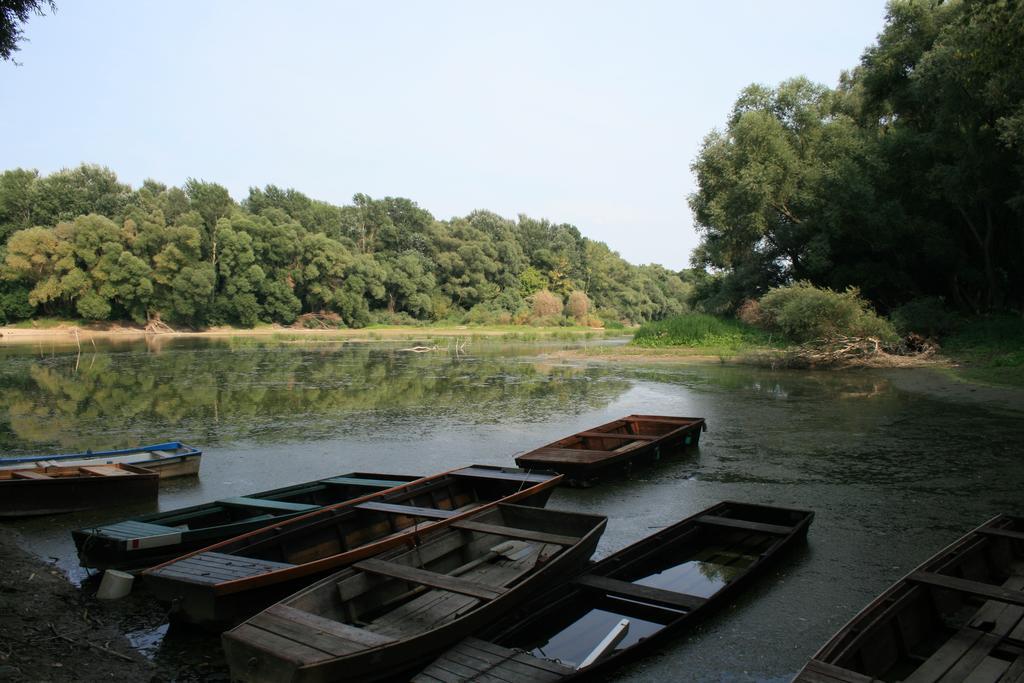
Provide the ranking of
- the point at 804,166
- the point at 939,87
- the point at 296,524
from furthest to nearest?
1. the point at 804,166
2. the point at 939,87
3. the point at 296,524

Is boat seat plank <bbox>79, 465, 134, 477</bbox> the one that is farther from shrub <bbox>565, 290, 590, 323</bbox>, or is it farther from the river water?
shrub <bbox>565, 290, 590, 323</bbox>

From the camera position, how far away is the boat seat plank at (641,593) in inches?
220

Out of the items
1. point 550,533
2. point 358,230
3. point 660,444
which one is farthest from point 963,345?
point 358,230

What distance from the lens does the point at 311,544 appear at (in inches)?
255

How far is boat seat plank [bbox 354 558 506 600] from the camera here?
5.08m

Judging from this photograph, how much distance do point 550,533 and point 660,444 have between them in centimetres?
568

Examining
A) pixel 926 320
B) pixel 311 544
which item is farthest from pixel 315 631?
pixel 926 320

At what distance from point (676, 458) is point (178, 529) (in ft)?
27.6

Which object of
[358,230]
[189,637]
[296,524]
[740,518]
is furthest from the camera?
[358,230]

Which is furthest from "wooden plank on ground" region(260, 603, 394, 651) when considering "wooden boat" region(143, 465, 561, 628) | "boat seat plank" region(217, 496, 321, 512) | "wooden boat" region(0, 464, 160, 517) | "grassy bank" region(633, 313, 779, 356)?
"grassy bank" region(633, 313, 779, 356)

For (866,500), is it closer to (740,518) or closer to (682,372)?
(740,518)

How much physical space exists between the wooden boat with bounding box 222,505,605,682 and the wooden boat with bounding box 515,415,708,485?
139 inches

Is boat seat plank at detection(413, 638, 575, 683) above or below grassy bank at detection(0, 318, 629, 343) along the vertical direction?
below

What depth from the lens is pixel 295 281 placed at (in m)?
69.6
